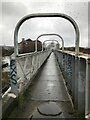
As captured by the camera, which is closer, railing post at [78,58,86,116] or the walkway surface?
railing post at [78,58,86,116]

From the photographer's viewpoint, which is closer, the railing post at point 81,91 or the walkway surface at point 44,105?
the railing post at point 81,91

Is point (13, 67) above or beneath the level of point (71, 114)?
above

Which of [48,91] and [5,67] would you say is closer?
[48,91]

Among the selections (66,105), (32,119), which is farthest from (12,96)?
(66,105)

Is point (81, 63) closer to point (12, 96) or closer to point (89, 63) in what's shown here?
point (89, 63)

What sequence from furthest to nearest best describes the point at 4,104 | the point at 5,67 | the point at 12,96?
1. the point at 5,67
2. the point at 12,96
3. the point at 4,104

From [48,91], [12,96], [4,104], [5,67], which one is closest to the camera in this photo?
[4,104]

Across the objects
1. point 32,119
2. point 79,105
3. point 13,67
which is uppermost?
point 13,67

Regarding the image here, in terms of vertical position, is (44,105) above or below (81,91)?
below

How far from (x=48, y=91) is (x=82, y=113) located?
3573 millimetres

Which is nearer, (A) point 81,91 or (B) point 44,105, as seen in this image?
(A) point 81,91

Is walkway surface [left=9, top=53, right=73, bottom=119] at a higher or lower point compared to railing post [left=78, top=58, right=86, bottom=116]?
lower

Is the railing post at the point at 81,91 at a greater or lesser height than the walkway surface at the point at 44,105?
greater

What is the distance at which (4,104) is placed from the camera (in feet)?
18.5
